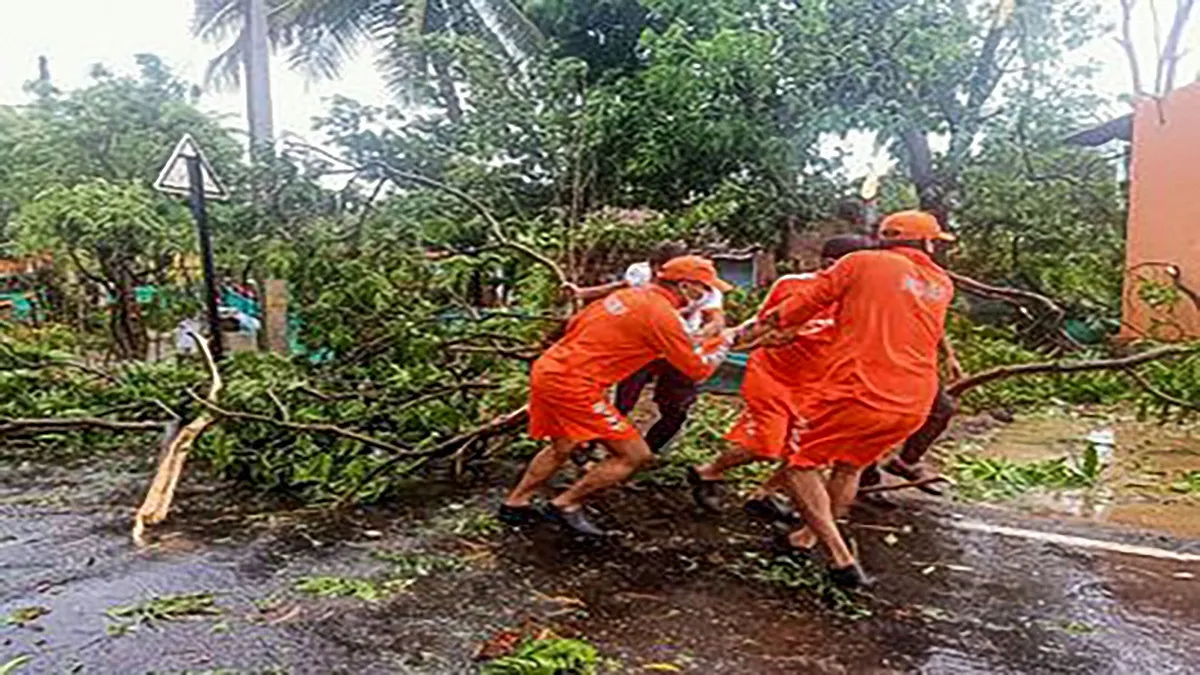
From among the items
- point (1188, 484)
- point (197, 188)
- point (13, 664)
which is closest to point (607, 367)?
point (13, 664)

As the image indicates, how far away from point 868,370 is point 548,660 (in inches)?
63.6

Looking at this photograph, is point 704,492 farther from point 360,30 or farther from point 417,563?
point 360,30

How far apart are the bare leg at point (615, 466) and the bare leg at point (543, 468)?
Result: 146mm

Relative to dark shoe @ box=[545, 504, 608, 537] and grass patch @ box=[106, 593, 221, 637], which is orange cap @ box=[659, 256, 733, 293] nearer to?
dark shoe @ box=[545, 504, 608, 537]

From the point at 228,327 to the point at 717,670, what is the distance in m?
9.99

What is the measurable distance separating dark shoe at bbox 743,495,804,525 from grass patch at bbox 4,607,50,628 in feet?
10.3

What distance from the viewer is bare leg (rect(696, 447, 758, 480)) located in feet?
16.5

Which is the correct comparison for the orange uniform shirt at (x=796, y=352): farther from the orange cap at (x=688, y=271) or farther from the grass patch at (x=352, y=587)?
the grass patch at (x=352, y=587)

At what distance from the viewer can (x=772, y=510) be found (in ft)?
16.8

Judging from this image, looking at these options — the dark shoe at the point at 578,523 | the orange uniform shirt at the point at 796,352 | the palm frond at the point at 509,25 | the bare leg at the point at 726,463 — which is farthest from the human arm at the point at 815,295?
the palm frond at the point at 509,25

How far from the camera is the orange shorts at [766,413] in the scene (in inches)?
187

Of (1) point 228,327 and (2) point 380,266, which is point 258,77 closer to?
(1) point 228,327

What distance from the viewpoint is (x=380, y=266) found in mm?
6848

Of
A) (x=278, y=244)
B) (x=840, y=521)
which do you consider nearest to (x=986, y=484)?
(x=840, y=521)
